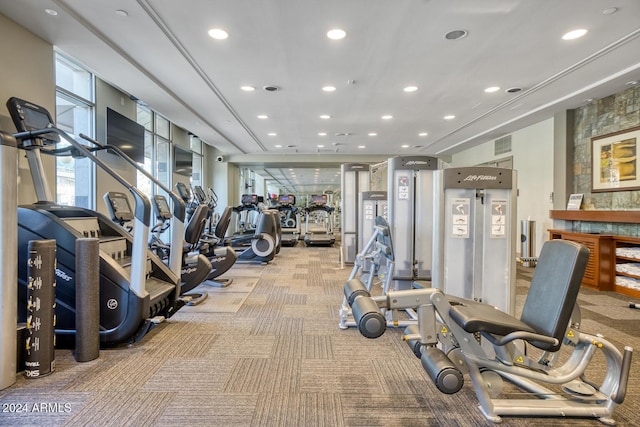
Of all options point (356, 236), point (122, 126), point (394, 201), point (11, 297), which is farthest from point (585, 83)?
point (122, 126)

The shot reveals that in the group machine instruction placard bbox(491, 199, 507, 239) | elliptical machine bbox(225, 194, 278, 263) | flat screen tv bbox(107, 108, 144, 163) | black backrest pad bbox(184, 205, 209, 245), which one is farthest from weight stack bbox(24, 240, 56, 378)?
elliptical machine bbox(225, 194, 278, 263)

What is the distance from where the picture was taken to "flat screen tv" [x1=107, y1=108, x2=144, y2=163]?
548 centimetres

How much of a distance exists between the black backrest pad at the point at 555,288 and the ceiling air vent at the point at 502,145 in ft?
23.7

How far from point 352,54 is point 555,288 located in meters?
3.42

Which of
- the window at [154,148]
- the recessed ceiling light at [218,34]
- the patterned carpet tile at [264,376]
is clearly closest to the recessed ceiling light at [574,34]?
the recessed ceiling light at [218,34]

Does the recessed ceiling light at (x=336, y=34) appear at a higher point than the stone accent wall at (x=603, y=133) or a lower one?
higher

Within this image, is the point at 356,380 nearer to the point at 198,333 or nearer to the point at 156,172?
the point at 198,333

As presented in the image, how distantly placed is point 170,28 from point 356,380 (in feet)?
12.4

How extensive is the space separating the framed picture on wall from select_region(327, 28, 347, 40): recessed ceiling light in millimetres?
4584

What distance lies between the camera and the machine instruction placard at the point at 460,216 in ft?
8.18

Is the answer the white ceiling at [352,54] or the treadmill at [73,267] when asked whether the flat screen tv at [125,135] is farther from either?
the treadmill at [73,267]

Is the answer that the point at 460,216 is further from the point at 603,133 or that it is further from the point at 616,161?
the point at 603,133

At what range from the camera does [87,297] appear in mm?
2438

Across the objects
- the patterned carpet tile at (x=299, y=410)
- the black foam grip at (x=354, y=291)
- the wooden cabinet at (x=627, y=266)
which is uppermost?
the black foam grip at (x=354, y=291)
